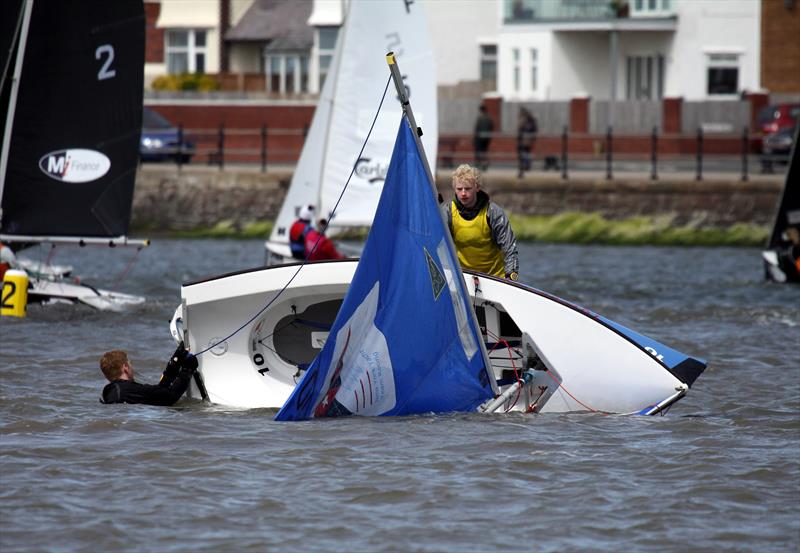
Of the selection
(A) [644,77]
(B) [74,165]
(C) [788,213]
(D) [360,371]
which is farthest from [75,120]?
(A) [644,77]

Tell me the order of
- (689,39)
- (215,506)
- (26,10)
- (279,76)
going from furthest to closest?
(279,76) < (689,39) < (26,10) < (215,506)

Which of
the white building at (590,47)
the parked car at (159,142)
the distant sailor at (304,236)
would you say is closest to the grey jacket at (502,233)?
the distant sailor at (304,236)

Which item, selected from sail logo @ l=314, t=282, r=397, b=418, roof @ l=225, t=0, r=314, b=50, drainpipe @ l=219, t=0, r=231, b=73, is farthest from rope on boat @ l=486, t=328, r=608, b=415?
drainpipe @ l=219, t=0, r=231, b=73

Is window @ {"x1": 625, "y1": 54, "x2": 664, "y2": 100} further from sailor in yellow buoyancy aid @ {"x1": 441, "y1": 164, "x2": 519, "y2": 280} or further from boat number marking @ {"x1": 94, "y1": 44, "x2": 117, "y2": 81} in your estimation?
sailor in yellow buoyancy aid @ {"x1": 441, "y1": 164, "x2": 519, "y2": 280}

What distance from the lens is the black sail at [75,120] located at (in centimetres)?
1538

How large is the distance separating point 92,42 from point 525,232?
11.7m

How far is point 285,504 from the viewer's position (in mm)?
7379

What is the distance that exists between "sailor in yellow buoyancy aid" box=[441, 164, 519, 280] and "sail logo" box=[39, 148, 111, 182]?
6992 mm

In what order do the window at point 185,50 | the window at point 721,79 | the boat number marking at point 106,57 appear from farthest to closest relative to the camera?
the window at point 185,50 < the window at point 721,79 < the boat number marking at point 106,57

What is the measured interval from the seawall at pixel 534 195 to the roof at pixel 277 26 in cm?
1759

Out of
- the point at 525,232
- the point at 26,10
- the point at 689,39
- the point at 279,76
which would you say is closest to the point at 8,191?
the point at 26,10

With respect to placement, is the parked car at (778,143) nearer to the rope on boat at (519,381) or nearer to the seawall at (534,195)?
the seawall at (534,195)

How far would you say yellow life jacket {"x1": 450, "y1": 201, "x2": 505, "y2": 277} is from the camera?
31.0 ft

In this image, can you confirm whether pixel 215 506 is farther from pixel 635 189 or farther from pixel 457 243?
pixel 635 189
